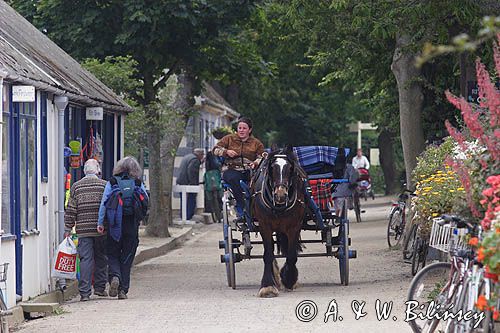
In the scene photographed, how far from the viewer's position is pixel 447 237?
38.6 feet

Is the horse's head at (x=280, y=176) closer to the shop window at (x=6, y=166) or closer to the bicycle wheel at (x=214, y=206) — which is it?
the shop window at (x=6, y=166)

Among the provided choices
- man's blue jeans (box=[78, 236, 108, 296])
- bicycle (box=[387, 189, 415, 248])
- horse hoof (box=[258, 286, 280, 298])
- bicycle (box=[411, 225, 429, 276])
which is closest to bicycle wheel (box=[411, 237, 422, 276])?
bicycle (box=[411, 225, 429, 276])

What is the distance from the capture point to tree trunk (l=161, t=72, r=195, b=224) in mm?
28594

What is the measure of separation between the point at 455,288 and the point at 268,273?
602cm

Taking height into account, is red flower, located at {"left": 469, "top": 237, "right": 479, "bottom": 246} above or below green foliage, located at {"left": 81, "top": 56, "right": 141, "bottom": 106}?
below

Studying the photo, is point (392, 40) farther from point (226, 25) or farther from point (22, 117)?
point (22, 117)

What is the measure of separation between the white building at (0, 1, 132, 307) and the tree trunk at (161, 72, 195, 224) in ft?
29.6

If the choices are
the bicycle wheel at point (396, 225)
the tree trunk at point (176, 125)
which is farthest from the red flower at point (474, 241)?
the tree trunk at point (176, 125)

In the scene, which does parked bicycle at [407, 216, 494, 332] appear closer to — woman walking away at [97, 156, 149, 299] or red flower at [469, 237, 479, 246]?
red flower at [469, 237, 479, 246]

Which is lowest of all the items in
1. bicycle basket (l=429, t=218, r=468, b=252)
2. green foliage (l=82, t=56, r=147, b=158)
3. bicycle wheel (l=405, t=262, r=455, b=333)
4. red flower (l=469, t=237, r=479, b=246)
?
bicycle wheel (l=405, t=262, r=455, b=333)

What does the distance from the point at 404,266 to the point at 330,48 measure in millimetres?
5381

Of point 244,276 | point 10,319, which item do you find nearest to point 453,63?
point 244,276

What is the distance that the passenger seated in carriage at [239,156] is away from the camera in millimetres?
16438

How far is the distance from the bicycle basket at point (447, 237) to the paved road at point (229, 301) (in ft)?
2.93
